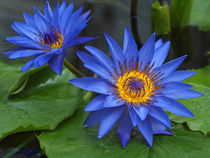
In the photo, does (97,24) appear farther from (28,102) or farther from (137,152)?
(137,152)

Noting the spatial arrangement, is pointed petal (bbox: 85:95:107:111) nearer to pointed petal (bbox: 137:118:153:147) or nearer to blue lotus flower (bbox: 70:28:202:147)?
blue lotus flower (bbox: 70:28:202:147)

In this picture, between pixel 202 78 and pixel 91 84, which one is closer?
pixel 91 84

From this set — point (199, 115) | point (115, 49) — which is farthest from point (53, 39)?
point (199, 115)

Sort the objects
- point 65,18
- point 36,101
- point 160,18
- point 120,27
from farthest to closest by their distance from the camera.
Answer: point 120,27 → point 160,18 → point 36,101 → point 65,18

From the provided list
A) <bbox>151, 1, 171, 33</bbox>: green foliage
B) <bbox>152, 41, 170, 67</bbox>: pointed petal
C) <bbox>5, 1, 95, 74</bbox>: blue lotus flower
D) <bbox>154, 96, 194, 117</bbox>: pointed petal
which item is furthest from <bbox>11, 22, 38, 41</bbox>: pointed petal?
<bbox>151, 1, 171, 33</bbox>: green foliage

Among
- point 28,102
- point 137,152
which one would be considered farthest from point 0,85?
point 137,152

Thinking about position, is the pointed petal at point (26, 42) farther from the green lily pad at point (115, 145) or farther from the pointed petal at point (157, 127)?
the pointed petal at point (157, 127)

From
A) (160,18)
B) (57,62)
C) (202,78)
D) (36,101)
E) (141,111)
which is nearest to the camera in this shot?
(141,111)

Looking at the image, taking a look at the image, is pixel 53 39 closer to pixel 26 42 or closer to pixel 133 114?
pixel 26 42
